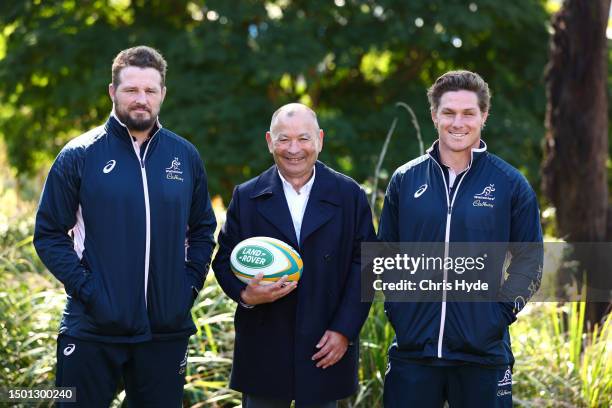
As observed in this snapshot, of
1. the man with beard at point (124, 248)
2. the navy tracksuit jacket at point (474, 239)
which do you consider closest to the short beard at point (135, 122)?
the man with beard at point (124, 248)

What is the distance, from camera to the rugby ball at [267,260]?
381cm

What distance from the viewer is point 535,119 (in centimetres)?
1306

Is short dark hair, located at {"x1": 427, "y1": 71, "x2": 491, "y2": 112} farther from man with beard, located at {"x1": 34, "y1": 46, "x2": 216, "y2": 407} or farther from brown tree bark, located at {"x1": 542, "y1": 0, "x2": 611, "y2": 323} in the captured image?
brown tree bark, located at {"x1": 542, "y1": 0, "x2": 611, "y2": 323}

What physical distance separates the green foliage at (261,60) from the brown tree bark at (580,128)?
151 inches

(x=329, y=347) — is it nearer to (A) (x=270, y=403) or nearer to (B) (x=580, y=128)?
(A) (x=270, y=403)

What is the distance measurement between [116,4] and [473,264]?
504 inches

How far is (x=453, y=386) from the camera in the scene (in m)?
3.70

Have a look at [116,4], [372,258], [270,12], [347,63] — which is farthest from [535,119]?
[372,258]

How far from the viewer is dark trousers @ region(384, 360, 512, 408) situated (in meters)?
3.62

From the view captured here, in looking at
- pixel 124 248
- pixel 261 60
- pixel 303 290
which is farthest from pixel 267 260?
pixel 261 60

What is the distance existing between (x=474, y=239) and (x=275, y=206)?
3.45ft

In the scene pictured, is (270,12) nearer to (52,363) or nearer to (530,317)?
(530,317)

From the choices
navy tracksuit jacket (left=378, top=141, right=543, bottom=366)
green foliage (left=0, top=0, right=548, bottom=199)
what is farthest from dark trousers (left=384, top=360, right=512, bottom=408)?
green foliage (left=0, top=0, right=548, bottom=199)

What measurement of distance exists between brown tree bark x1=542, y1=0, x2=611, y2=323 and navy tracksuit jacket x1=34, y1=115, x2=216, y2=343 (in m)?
4.83
